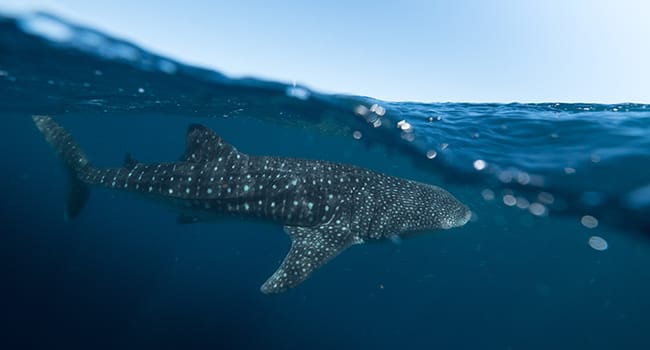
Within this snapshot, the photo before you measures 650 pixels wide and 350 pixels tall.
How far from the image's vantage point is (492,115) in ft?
36.1

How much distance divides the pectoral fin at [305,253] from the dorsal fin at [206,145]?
7.74ft

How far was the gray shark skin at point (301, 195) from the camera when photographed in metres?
7.62

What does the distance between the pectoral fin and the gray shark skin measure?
22mm

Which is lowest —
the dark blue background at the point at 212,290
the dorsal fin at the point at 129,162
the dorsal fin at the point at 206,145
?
the dark blue background at the point at 212,290

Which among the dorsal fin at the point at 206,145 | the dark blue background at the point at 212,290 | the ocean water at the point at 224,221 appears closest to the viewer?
the dorsal fin at the point at 206,145

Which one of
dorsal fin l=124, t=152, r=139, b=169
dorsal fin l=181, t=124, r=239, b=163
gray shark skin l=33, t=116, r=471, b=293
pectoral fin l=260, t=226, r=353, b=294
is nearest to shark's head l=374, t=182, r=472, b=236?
gray shark skin l=33, t=116, r=471, b=293

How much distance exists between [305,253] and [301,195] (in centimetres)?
141

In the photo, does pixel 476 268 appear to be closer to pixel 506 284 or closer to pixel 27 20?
pixel 506 284

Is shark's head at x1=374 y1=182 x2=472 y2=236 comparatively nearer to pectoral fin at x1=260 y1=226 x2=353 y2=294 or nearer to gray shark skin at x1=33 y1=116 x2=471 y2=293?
gray shark skin at x1=33 y1=116 x2=471 y2=293

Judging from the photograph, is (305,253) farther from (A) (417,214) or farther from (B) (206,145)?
(B) (206,145)

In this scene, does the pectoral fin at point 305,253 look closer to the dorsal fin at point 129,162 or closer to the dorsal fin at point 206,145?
the dorsal fin at point 206,145

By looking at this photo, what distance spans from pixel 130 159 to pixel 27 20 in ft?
13.1

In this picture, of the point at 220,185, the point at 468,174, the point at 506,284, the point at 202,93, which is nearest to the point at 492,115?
the point at 468,174

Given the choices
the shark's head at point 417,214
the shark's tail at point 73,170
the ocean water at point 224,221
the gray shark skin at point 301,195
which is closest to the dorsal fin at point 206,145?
the gray shark skin at point 301,195
